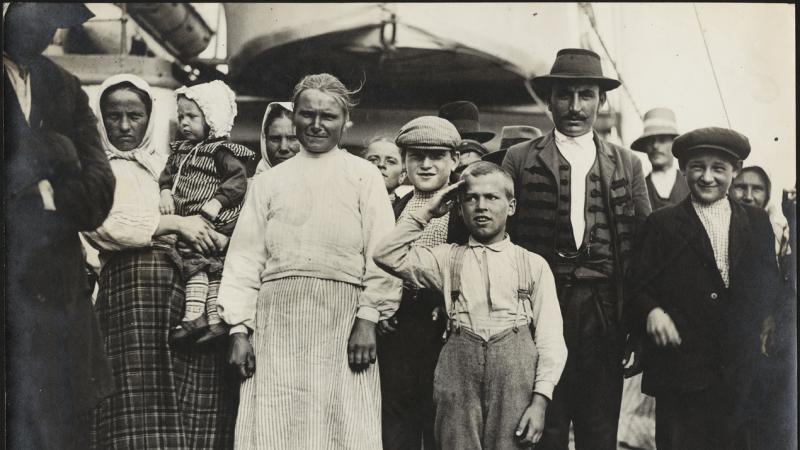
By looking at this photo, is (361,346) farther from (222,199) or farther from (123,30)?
(123,30)

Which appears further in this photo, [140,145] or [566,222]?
[140,145]

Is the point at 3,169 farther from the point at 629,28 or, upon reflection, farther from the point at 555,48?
the point at 629,28

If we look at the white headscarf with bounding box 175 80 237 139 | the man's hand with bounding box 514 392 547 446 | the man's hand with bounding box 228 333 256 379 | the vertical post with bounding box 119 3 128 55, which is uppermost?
the vertical post with bounding box 119 3 128 55

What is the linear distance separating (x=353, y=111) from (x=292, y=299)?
1.07m

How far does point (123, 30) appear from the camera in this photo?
157 inches

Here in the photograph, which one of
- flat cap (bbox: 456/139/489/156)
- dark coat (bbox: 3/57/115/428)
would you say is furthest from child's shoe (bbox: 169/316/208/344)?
flat cap (bbox: 456/139/489/156)

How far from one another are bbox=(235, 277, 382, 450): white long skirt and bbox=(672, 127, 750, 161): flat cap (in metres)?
1.63

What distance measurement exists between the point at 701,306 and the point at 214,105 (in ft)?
7.57

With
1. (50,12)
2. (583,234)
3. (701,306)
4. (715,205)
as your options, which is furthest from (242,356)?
(715,205)

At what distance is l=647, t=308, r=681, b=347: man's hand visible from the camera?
358 cm

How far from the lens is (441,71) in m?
4.22

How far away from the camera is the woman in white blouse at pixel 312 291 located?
3256mm

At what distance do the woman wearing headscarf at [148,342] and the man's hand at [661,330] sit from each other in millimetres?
1793

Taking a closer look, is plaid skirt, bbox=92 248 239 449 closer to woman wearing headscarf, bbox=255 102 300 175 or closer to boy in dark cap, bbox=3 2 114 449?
boy in dark cap, bbox=3 2 114 449
